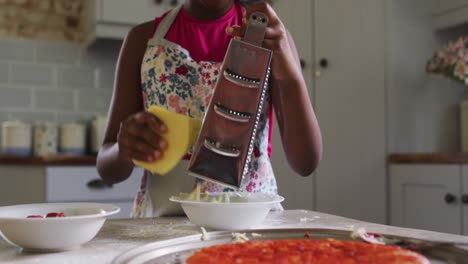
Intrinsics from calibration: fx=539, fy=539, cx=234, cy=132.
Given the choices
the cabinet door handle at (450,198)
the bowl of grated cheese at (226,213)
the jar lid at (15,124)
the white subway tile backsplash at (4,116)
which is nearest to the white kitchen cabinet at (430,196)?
the cabinet door handle at (450,198)

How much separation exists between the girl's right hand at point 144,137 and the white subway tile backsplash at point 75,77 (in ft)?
5.52

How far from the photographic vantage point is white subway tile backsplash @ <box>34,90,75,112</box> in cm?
238

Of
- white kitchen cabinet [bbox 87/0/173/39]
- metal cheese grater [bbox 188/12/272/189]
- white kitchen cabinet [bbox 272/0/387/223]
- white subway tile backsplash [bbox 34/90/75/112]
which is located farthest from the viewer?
white subway tile backsplash [bbox 34/90/75/112]

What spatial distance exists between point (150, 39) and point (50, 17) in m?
1.44

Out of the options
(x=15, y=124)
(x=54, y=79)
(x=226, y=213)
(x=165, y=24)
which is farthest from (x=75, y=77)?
(x=226, y=213)

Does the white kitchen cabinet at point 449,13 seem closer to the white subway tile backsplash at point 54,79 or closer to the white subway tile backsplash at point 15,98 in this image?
the white subway tile backsplash at point 54,79

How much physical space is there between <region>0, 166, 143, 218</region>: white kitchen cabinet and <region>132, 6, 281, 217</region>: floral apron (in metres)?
0.91

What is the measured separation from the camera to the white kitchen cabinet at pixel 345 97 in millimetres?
2260

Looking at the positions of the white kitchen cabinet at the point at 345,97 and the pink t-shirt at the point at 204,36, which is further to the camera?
the white kitchen cabinet at the point at 345,97

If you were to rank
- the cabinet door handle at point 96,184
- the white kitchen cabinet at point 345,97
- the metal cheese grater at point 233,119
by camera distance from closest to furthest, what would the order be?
the metal cheese grater at point 233,119, the cabinet door handle at point 96,184, the white kitchen cabinet at point 345,97

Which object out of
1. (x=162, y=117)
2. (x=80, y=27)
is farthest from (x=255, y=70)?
(x=80, y=27)

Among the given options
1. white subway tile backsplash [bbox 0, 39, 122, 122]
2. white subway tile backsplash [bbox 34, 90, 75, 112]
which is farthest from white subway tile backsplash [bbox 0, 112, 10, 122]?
white subway tile backsplash [bbox 34, 90, 75, 112]

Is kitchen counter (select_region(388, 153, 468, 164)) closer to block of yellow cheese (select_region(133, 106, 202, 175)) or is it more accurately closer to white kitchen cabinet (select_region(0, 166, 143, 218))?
white kitchen cabinet (select_region(0, 166, 143, 218))

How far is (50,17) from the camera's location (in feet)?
7.93
